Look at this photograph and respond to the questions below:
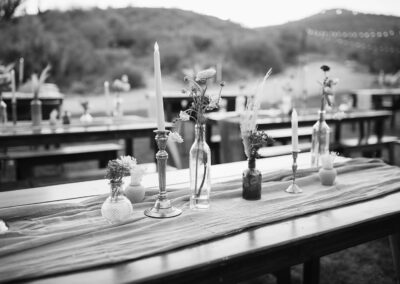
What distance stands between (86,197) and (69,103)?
7491 millimetres

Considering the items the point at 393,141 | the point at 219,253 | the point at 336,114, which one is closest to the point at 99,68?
the point at 393,141

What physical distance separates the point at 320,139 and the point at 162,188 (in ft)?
2.73

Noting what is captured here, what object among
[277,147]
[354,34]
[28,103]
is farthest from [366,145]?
[354,34]

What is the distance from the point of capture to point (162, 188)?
1078 millimetres

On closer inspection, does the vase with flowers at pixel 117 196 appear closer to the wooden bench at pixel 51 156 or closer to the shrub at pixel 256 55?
the wooden bench at pixel 51 156

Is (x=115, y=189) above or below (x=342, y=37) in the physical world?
below

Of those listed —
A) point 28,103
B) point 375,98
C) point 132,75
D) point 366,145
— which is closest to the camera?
point 366,145

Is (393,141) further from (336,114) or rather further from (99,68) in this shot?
(99,68)

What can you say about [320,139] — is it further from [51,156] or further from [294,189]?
[51,156]

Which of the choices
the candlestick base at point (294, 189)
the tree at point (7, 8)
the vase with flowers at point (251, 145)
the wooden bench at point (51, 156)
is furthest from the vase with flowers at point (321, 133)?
the tree at point (7, 8)

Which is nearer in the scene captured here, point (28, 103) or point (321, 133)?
point (321, 133)

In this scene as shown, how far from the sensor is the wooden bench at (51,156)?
2.80 meters

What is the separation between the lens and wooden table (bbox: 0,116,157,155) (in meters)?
2.54

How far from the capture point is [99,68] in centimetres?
927
